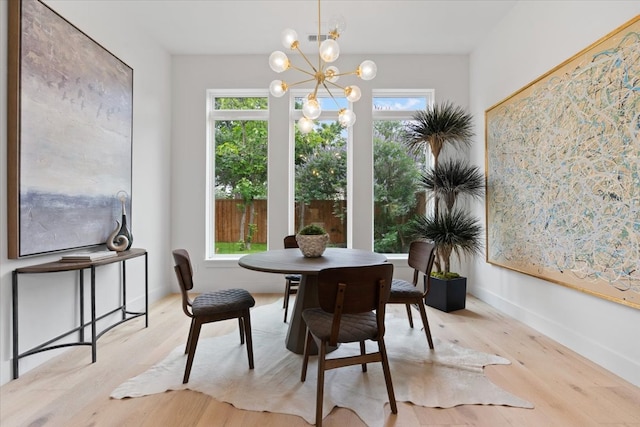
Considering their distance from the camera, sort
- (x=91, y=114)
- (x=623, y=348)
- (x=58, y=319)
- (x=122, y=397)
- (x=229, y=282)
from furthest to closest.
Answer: (x=229, y=282) < (x=91, y=114) < (x=58, y=319) < (x=623, y=348) < (x=122, y=397)

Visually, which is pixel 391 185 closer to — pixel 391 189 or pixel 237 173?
pixel 391 189

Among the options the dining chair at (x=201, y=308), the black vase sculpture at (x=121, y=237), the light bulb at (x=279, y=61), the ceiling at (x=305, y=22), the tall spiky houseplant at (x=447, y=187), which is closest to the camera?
the dining chair at (x=201, y=308)

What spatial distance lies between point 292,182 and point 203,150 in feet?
4.05

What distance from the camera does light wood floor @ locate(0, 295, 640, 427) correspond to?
1.60 metres

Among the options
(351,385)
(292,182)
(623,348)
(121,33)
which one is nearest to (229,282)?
(292,182)

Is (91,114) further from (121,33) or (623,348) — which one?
(623,348)

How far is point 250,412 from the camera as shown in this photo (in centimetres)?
167

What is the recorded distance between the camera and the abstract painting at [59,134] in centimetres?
198

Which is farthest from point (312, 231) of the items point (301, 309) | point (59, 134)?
point (59, 134)

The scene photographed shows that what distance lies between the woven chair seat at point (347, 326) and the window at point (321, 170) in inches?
93.9

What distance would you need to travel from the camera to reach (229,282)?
4082 mm

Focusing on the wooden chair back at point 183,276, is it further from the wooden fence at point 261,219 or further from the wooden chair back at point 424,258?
the wooden fence at point 261,219

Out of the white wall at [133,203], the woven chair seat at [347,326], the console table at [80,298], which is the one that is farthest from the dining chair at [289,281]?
the white wall at [133,203]

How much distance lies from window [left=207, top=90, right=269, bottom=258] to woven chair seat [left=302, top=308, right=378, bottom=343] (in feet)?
8.24
